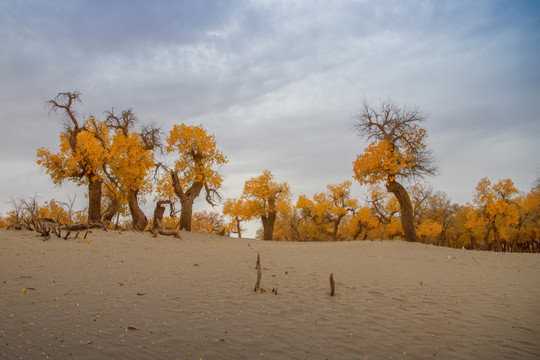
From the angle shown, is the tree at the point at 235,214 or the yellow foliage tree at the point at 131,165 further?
the tree at the point at 235,214

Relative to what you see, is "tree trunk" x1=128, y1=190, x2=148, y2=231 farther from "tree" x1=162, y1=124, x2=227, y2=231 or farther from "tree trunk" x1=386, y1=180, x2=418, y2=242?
"tree trunk" x1=386, y1=180, x2=418, y2=242

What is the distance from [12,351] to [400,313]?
Answer: 18.9 feet

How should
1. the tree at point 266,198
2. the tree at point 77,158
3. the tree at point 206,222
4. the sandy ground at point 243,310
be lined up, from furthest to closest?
the tree at point 206,222 < the tree at point 266,198 < the tree at point 77,158 < the sandy ground at point 243,310

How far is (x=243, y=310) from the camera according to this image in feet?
Result: 18.4

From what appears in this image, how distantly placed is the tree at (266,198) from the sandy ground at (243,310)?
66.8ft

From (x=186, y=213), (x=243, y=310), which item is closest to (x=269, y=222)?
(x=186, y=213)

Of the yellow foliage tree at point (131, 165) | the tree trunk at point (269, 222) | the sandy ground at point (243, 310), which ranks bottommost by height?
the sandy ground at point (243, 310)

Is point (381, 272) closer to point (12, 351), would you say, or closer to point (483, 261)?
point (483, 261)

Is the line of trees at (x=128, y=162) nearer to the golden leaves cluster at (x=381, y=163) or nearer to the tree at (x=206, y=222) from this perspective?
the golden leaves cluster at (x=381, y=163)

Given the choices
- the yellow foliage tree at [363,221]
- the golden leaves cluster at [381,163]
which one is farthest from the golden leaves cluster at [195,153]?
the yellow foliage tree at [363,221]

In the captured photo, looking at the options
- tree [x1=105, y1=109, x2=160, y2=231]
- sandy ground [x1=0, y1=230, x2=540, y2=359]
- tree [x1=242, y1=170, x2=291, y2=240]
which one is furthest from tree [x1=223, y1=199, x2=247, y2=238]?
sandy ground [x1=0, y1=230, x2=540, y2=359]

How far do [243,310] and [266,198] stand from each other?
83.4 feet

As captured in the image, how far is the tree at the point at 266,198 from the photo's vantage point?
30734 mm

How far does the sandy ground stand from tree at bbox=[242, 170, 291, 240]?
2035 centimetres
